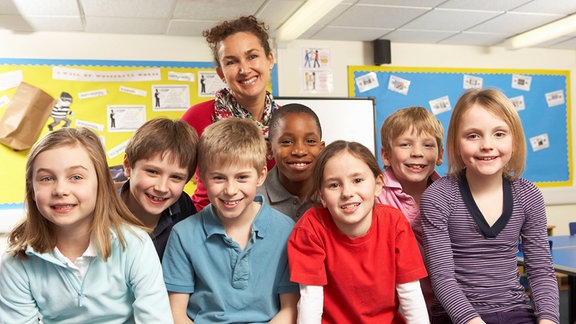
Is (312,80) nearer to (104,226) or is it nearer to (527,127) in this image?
(527,127)

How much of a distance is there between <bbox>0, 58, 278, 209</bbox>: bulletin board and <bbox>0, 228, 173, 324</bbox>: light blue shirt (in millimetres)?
3272

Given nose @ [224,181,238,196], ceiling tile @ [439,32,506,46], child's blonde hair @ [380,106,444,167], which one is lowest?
nose @ [224,181,238,196]

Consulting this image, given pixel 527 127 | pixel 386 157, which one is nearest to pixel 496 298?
pixel 386 157

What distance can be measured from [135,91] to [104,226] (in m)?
3.44

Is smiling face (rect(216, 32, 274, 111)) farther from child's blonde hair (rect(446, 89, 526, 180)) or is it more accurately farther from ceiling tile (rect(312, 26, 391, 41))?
ceiling tile (rect(312, 26, 391, 41))

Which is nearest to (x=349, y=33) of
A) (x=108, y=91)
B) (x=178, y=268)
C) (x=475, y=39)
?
(x=475, y=39)

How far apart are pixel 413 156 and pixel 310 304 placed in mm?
700

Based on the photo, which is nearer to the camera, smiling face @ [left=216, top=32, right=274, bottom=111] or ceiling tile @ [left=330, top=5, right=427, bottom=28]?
smiling face @ [left=216, top=32, right=274, bottom=111]

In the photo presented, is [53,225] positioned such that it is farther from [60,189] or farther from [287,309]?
[287,309]

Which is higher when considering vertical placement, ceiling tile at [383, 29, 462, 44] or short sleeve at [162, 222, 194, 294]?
ceiling tile at [383, 29, 462, 44]

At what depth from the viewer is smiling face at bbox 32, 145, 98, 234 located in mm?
1409

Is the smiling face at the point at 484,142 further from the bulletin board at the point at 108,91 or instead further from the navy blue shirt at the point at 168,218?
the bulletin board at the point at 108,91

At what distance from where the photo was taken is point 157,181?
63.6 inches

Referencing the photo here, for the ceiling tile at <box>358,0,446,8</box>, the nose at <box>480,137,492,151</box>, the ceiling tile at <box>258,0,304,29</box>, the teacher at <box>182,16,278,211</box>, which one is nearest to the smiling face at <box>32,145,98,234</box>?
the teacher at <box>182,16,278,211</box>
